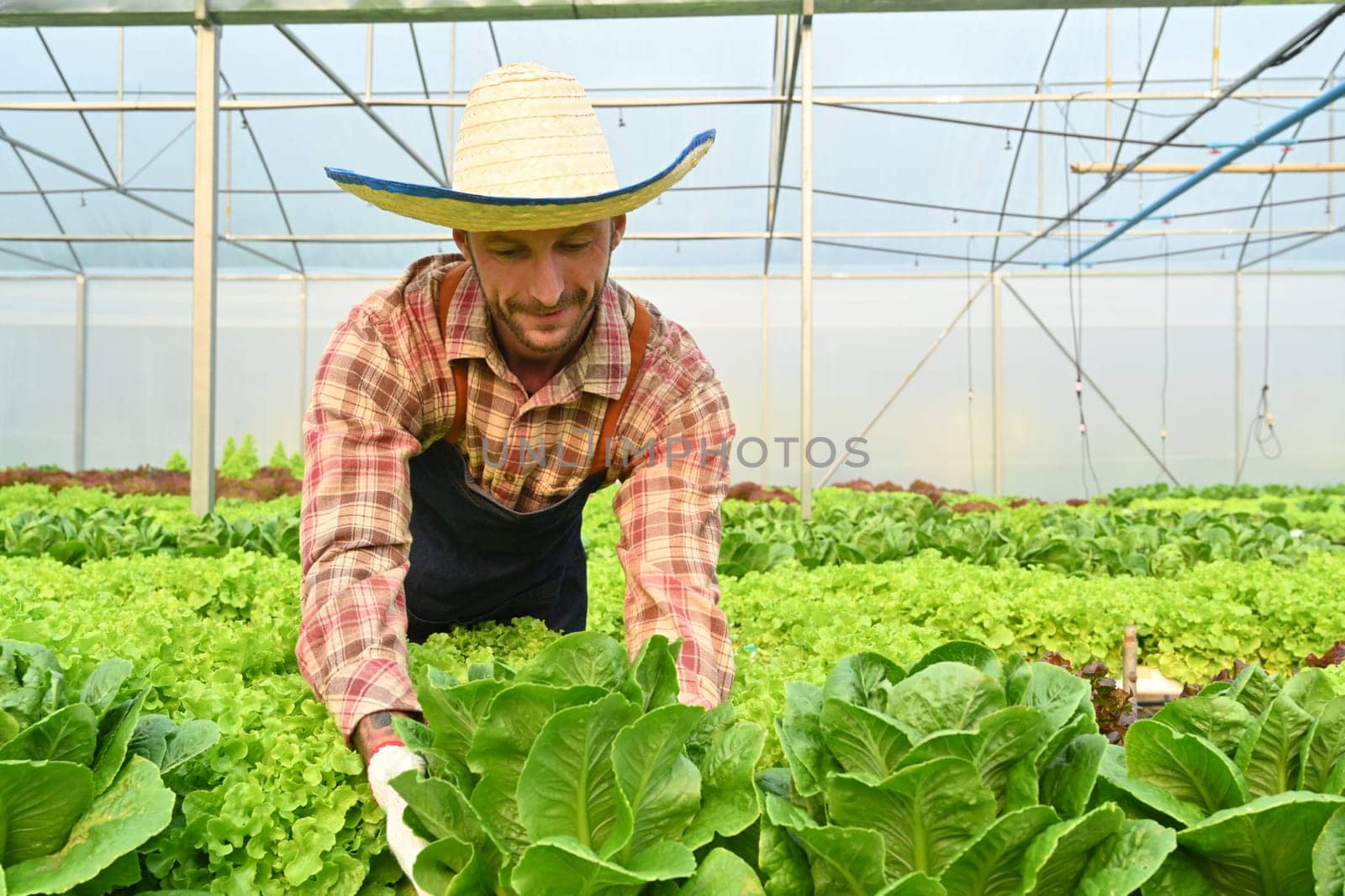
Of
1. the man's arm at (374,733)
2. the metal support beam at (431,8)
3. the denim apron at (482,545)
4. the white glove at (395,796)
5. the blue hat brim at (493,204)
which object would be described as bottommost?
the white glove at (395,796)

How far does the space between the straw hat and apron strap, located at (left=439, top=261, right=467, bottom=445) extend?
30 centimetres

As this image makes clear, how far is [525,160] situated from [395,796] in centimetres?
136

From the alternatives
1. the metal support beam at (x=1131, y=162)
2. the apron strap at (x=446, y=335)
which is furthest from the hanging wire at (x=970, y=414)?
the apron strap at (x=446, y=335)

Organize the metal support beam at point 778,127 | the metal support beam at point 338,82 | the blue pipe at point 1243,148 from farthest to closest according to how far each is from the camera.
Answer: the metal support beam at point 778,127, the blue pipe at point 1243,148, the metal support beam at point 338,82

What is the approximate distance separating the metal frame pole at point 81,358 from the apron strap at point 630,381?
57.4 feet

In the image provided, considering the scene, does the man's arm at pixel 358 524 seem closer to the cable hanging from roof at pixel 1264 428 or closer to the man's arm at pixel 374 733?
the man's arm at pixel 374 733

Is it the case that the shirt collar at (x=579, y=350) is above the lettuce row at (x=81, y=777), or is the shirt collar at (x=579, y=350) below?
above

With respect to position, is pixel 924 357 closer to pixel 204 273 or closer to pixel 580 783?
pixel 204 273

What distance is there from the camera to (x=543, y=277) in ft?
7.52

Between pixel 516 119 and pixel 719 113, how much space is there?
13596 mm

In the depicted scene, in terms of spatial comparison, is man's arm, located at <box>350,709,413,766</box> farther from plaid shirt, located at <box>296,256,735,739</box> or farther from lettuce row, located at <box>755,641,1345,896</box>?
lettuce row, located at <box>755,641,1345,896</box>

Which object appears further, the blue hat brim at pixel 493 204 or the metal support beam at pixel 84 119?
the metal support beam at pixel 84 119

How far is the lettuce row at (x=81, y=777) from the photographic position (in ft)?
4.82

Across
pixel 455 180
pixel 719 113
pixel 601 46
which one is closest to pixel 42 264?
pixel 601 46
